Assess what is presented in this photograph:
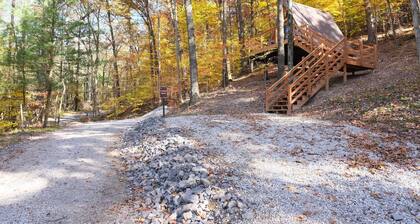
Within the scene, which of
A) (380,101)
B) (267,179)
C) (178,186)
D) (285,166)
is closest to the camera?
(178,186)

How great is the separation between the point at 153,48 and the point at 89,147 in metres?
17.1

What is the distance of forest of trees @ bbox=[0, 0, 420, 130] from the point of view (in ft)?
57.7

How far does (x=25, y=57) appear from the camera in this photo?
17.3 metres

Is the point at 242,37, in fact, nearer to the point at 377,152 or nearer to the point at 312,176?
the point at 377,152

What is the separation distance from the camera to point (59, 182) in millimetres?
7133

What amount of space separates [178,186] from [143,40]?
2619 centimetres

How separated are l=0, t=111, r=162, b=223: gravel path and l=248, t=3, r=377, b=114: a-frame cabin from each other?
23.7 ft

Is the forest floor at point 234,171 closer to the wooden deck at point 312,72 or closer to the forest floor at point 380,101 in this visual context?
the forest floor at point 380,101

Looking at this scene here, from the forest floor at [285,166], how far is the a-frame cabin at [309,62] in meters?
1.33

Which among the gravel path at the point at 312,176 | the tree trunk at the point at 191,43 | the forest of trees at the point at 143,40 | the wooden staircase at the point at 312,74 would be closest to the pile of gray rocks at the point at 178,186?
the gravel path at the point at 312,176

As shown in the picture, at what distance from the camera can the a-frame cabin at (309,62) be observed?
44.4 feet

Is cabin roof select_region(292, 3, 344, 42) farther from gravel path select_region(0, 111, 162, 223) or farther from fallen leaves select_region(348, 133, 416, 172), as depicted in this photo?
gravel path select_region(0, 111, 162, 223)

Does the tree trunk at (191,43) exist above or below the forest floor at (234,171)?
above

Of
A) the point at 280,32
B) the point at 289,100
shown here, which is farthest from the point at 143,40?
the point at 289,100
